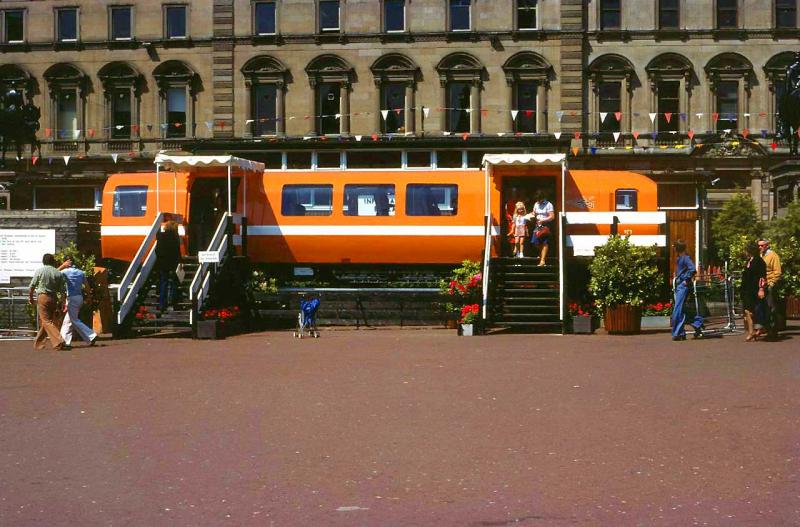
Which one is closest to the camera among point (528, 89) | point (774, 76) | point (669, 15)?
point (774, 76)

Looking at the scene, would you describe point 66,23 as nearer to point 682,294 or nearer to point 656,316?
point 656,316

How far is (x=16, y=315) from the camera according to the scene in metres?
26.5

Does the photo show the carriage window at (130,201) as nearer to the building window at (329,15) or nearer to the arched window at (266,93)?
the arched window at (266,93)

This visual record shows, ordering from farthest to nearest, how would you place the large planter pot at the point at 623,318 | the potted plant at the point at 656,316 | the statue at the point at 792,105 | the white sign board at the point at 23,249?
1. the white sign board at the point at 23,249
2. the statue at the point at 792,105
3. the potted plant at the point at 656,316
4. the large planter pot at the point at 623,318

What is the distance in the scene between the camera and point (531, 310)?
79.3 ft

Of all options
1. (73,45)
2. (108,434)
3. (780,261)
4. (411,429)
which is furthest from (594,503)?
(73,45)

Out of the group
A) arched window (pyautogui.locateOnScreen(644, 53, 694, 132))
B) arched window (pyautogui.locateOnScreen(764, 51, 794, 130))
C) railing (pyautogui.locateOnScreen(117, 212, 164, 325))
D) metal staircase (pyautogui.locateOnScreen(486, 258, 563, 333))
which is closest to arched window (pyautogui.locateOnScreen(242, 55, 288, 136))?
arched window (pyautogui.locateOnScreen(644, 53, 694, 132))

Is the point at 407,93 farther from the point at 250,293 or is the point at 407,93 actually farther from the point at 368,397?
the point at 368,397

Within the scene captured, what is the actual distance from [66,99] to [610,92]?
2188cm

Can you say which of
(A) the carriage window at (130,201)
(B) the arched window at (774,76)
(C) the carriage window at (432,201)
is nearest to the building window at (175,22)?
(A) the carriage window at (130,201)

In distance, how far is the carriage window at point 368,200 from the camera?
1119 inches

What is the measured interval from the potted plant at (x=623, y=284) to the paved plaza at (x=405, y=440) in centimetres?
487

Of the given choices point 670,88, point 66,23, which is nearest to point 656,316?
point 670,88

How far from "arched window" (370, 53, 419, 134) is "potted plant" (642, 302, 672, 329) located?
2280cm
